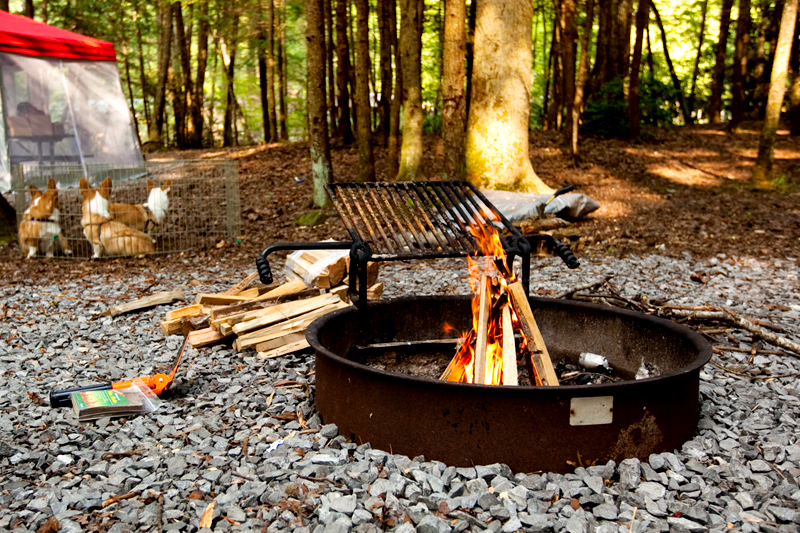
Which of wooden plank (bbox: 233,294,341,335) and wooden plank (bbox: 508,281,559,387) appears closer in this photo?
wooden plank (bbox: 508,281,559,387)

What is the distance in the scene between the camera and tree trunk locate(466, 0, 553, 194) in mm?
8367

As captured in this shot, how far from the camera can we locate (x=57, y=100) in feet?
37.2

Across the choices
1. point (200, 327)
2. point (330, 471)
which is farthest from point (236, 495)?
point (200, 327)

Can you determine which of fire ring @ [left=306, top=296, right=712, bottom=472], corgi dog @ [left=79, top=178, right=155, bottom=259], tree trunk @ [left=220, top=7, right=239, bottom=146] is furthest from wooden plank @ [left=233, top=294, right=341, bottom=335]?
tree trunk @ [left=220, top=7, right=239, bottom=146]

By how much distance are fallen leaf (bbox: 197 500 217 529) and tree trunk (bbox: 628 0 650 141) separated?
501 inches

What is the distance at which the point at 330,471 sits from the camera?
268cm

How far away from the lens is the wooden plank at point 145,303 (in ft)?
17.9

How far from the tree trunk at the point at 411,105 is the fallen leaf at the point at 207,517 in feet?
24.5

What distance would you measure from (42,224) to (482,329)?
22.0ft

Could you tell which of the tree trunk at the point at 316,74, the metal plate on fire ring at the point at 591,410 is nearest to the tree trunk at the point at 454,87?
the tree trunk at the point at 316,74

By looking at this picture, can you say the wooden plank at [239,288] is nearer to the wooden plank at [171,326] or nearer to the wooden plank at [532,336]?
the wooden plank at [171,326]

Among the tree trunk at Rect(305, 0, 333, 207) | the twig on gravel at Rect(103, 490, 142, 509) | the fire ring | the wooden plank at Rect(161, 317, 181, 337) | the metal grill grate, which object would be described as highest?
the tree trunk at Rect(305, 0, 333, 207)

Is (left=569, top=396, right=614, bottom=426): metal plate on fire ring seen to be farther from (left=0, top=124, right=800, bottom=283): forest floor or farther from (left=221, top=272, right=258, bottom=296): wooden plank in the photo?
(left=0, top=124, right=800, bottom=283): forest floor

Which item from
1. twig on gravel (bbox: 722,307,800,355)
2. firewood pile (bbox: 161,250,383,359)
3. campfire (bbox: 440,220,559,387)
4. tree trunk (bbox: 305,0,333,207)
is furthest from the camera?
tree trunk (bbox: 305,0,333,207)
